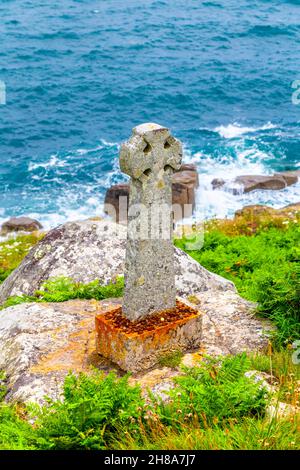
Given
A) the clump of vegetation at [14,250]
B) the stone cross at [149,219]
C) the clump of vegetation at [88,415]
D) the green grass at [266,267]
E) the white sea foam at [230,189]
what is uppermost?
the stone cross at [149,219]

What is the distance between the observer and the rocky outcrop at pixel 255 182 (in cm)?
3566

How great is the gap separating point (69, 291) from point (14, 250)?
14028mm

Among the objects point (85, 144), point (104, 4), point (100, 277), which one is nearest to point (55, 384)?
point (100, 277)

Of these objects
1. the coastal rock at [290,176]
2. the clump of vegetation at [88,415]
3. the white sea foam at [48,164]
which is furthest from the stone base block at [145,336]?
the white sea foam at [48,164]

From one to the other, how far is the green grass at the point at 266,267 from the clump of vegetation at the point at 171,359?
1.49 m

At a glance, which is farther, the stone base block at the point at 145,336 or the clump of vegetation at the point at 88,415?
the stone base block at the point at 145,336

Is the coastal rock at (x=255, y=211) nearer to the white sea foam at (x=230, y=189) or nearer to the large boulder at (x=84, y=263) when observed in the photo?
the white sea foam at (x=230, y=189)

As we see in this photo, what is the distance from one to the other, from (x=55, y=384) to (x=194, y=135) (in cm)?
3337

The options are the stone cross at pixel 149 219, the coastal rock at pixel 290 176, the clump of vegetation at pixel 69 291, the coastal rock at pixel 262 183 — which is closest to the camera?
the stone cross at pixel 149 219

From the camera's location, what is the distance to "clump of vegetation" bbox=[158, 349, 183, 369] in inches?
386

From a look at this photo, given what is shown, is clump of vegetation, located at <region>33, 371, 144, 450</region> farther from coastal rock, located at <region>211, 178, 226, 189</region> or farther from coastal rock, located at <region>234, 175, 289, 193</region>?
coastal rock, located at <region>211, 178, 226, 189</region>

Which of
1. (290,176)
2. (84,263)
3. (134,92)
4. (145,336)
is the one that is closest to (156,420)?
(145,336)

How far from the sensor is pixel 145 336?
9617mm

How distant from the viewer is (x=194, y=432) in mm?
7305
